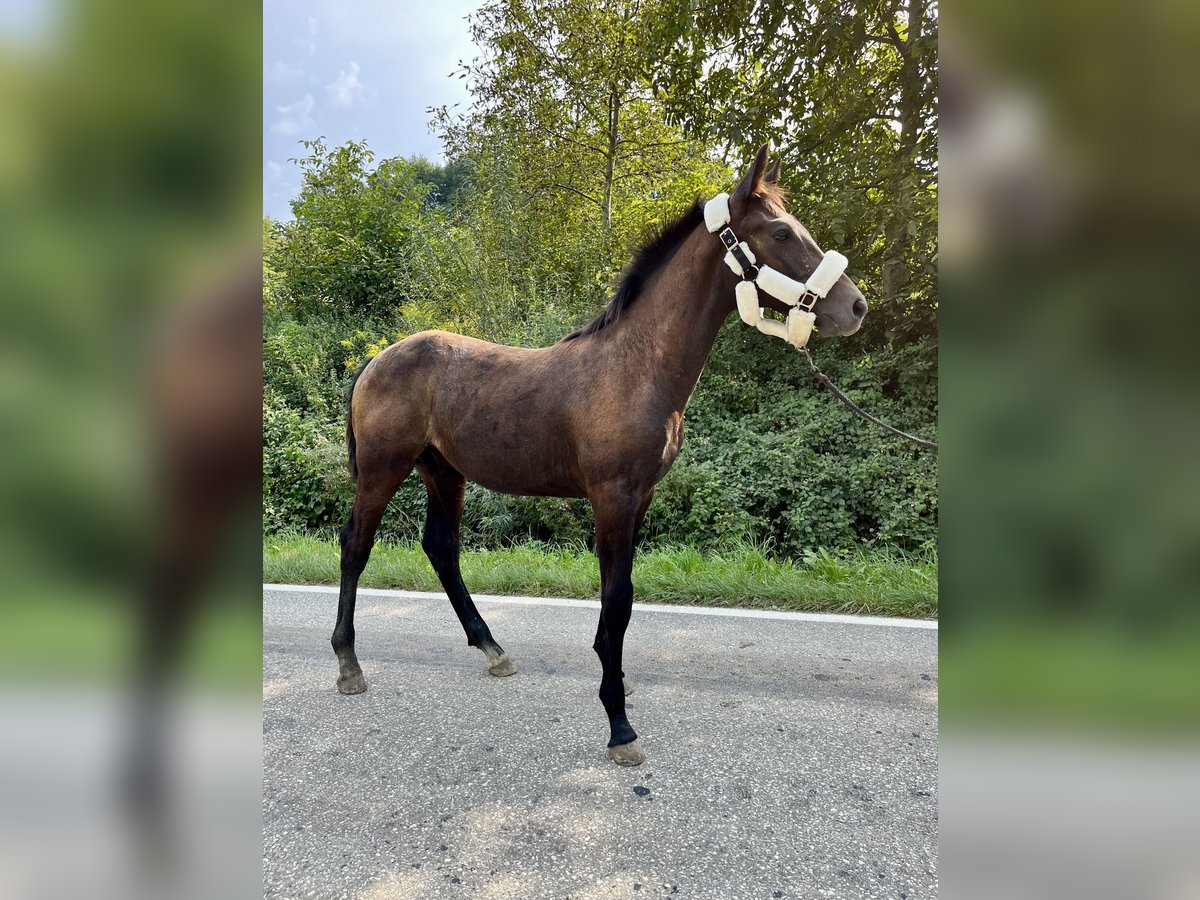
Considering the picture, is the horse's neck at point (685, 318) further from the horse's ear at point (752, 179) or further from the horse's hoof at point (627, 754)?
the horse's hoof at point (627, 754)

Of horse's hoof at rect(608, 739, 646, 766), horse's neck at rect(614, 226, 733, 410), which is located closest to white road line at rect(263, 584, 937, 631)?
horse's hoof at rect(608, 739, 646, 766)

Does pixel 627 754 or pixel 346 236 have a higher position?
pixel 346 236

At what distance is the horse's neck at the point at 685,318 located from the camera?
2.35 meters

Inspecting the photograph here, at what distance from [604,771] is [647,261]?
1906mm

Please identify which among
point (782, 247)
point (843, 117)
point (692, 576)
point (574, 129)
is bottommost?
point (692, 576)

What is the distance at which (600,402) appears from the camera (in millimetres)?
2393

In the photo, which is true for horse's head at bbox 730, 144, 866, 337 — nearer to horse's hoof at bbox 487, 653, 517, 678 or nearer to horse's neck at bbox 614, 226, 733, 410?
horse's neck at bbox 614, 226, 733, 410

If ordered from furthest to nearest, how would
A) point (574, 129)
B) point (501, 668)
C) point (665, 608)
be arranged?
point (574, 129) < point (665, 608) < point (501, 668)

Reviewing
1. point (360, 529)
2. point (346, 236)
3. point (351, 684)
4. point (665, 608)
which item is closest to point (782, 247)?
point (360, 529)
